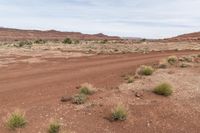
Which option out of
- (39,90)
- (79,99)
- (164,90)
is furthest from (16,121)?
(164,90)

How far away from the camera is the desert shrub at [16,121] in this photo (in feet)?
31.7

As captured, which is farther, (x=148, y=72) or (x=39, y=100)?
(x=148, y=72)

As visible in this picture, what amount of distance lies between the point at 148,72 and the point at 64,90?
16.2 ft

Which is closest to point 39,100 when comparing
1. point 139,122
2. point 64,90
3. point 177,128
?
point 64,90

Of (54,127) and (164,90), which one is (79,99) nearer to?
(54,127)

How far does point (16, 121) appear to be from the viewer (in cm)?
970

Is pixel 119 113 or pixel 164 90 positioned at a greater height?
pixel 164 90

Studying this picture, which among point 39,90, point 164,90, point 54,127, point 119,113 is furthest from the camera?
point 39,90

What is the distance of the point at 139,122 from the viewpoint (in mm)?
10406

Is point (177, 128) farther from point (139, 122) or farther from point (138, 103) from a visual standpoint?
point (138, 103)

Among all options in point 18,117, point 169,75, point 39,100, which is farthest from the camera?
point 169,75

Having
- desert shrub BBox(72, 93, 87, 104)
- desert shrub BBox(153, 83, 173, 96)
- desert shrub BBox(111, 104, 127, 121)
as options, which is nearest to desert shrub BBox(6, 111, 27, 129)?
desert shrub BBox(72, 93, 87, 104)

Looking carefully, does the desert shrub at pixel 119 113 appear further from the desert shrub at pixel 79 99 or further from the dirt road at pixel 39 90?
the desert shrub at pixel 79 99

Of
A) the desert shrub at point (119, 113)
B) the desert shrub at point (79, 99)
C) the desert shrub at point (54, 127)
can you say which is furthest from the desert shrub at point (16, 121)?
the desert shrub at point (119, 113)
